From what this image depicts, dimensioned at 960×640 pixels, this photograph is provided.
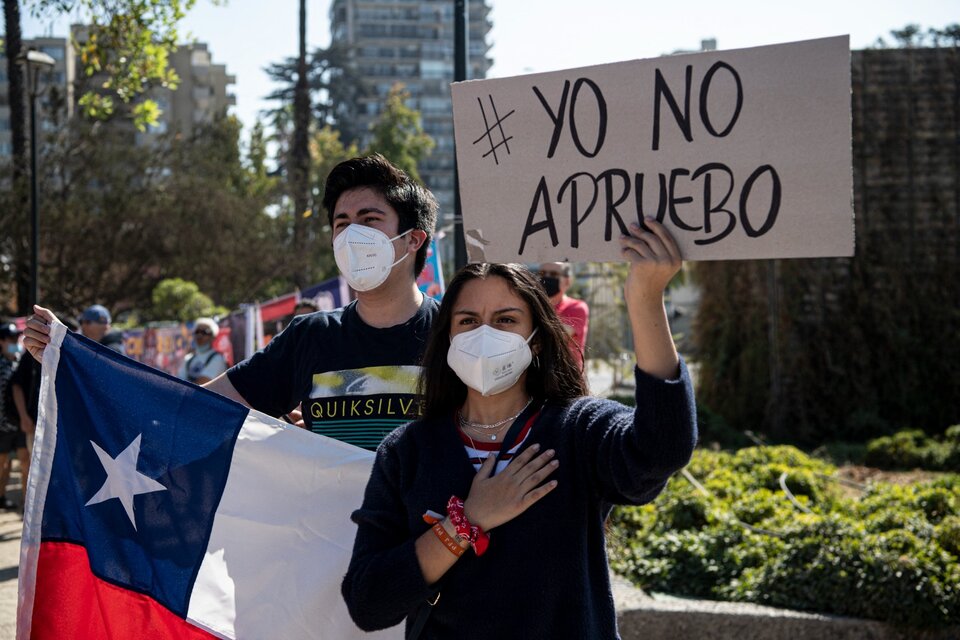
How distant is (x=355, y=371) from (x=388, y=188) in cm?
58

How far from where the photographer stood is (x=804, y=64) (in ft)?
7.83

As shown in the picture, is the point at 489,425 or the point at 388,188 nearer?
the point at 489,425

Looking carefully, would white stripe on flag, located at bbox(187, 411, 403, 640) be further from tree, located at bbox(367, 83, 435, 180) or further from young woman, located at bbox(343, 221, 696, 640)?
tree, located at bbox(367, 83, 435, 180)

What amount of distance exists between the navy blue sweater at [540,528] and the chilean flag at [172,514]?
71 cm

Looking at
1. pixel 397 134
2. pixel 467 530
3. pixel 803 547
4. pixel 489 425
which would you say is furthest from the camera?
pixel 397 134

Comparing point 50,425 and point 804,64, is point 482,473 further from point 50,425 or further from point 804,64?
point 50,425

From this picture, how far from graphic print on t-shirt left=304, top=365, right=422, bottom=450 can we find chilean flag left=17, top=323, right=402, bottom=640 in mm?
84

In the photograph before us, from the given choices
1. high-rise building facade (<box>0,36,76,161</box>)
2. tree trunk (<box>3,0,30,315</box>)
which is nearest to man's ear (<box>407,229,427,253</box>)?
high-rise building facade (<box>0,36,76,161</box>)

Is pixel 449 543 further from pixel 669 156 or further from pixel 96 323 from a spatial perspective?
pixel 96 323

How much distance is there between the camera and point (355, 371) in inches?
128

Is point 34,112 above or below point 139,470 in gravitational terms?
above

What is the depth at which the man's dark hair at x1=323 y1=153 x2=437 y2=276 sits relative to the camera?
11.1 feet

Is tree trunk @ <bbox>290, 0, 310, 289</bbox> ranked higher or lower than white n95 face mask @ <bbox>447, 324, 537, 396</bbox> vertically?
higher

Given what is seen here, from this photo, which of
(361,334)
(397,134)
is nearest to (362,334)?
(361,334)
